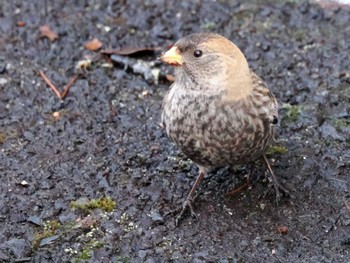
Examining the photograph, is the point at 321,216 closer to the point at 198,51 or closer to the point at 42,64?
the point at 198,51

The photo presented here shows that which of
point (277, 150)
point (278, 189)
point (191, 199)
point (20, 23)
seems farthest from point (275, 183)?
point (20, 23)

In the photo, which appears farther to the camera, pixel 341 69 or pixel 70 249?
pixel 341 69

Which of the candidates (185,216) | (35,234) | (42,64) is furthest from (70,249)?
(42,64)

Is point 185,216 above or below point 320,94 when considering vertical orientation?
below

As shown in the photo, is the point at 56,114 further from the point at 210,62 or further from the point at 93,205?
the point at 210,62

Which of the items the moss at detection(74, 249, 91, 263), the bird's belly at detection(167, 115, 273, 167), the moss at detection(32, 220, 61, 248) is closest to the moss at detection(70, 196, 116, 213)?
the moss at detection(32, 220, 61, 248)

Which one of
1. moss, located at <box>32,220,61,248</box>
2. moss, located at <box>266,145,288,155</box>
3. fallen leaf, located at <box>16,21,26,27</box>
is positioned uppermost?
fallen leaf, located at <box>16,21,26,27</box>

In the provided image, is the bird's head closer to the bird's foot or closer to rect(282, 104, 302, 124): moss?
the bird's foot
